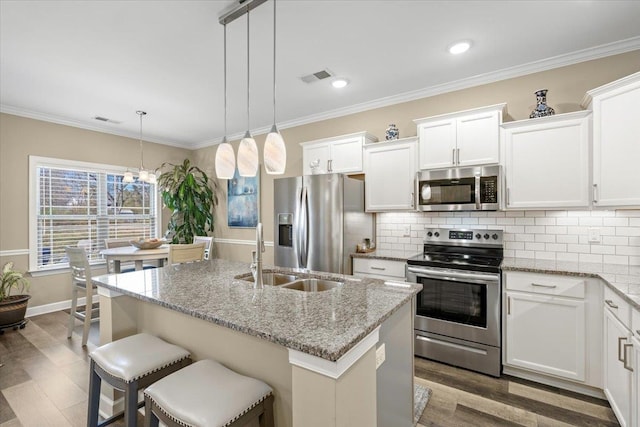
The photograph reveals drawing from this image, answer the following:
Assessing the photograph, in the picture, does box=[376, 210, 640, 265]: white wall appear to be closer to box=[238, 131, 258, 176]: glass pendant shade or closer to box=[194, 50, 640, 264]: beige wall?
box=[194, 50, 640, 264]: beige wall

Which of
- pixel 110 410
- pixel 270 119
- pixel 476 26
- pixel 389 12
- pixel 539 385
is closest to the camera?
pixel 110 410

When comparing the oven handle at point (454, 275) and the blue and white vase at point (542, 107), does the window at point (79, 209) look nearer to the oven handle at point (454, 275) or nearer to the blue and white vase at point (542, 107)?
the oven handle at point (454, 275)

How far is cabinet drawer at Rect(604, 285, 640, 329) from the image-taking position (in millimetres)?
1721

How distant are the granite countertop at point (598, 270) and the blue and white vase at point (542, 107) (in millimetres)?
1259

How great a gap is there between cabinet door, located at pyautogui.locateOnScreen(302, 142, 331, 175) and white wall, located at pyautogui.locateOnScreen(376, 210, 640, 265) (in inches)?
50.2

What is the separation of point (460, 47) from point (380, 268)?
2.11 metres

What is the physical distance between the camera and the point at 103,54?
264 cm

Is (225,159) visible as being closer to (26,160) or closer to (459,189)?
(459,189)

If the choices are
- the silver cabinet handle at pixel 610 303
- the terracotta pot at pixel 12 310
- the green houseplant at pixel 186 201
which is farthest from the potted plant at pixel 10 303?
the silver cabinet handle at pixel 610 303

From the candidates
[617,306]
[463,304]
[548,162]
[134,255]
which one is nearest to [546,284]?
[617,306]

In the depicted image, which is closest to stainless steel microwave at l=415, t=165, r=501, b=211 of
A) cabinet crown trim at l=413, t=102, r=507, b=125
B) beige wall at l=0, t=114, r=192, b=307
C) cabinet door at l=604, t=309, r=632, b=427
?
cabinet crown trim at l=413, t=102, r=507, b=125

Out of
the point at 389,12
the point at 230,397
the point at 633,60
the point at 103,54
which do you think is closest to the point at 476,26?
the point at 389,12

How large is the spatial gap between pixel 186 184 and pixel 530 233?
482 cm

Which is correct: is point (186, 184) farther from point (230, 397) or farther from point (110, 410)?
point (230, 397)
